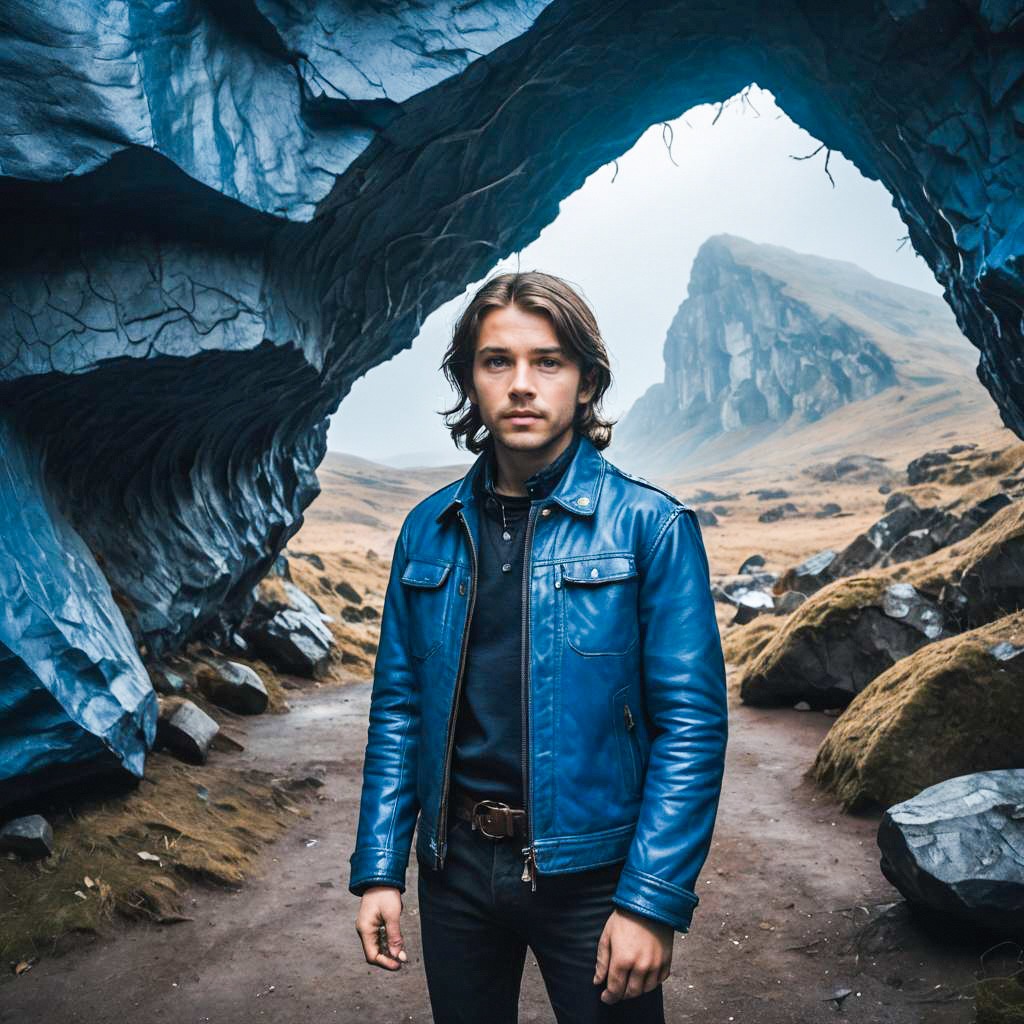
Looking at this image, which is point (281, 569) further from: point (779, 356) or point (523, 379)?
point (779, 356)

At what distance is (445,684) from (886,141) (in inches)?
329

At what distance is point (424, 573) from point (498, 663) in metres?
0.36

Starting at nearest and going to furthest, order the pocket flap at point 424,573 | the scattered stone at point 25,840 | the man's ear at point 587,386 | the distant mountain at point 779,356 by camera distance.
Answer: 1. the pocket flap at point 424,573
2. the man's ear at point 587,386
3. the scattered stone at point 25,840
4. the distant mountain at point 779,356

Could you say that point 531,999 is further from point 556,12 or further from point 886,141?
point 886,141

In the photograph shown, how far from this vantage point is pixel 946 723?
628 centimetres

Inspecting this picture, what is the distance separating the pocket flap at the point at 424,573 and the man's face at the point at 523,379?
1.33 ft

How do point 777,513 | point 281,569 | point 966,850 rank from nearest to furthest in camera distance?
point 966,850 < point 281,569 < point 777,513

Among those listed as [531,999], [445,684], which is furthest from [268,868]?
[445,684]

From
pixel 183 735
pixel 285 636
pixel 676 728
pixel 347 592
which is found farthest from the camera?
pixel 347 592

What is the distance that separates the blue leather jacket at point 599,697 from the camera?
6.18ft

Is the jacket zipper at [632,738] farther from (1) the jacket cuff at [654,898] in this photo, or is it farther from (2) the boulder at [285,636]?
(2) the boulder at [285,636]

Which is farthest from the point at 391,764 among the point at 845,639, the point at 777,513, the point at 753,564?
the point at 777,513

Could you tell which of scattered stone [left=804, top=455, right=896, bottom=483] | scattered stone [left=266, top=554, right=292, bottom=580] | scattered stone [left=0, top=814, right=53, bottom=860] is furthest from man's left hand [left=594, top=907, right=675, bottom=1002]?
scattered stone [left=804, top=455, right=896, bottom=483]

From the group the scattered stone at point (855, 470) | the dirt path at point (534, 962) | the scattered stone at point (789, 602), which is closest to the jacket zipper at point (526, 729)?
the dirt path at point (534, 962)
